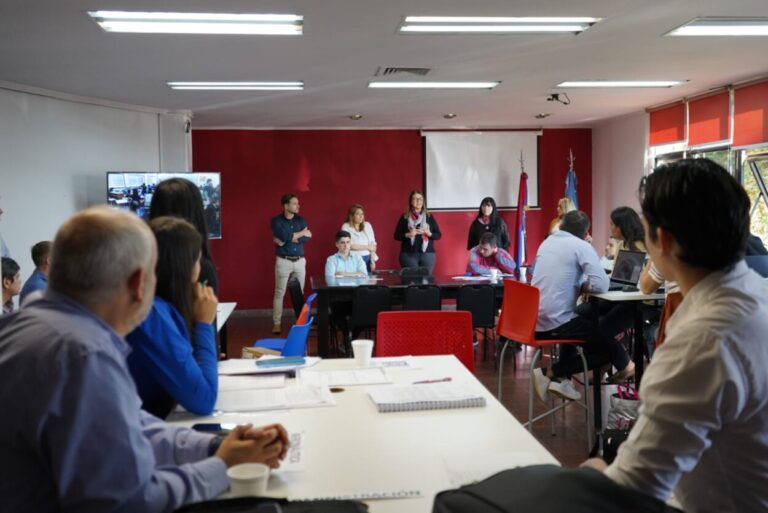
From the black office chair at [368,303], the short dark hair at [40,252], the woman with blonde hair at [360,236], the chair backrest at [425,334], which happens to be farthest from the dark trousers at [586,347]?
the woman with blonde hair at [360,236]

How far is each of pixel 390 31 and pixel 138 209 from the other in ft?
13.4

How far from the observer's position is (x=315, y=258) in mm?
9930

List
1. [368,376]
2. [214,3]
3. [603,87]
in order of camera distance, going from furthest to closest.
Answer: [603,87] < [214,3] < [368,376]

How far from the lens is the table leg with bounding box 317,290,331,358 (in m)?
5.90

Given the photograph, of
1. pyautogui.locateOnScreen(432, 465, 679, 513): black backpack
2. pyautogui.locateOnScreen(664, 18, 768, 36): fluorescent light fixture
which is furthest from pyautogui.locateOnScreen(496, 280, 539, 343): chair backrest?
pyautogui.locateOnScreen(432, 465, 679, 513): black backpack

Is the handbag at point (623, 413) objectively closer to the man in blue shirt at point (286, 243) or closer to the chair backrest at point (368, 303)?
the chair backrest at point (368, 303)

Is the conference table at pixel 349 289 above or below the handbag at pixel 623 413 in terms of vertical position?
above

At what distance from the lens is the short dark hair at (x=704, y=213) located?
1367 mm

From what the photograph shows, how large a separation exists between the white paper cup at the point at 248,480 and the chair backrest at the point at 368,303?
4386mm

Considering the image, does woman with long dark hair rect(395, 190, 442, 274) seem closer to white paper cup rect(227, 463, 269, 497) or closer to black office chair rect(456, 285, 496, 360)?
black office chair rect(456, 285, 496, 360)

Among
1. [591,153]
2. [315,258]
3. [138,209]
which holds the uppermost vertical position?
[591,153]

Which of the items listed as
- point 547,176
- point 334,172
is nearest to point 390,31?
point 334,172

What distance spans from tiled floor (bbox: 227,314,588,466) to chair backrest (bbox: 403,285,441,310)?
77 centimetres

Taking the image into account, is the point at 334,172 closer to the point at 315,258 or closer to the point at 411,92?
the point at 315,258
